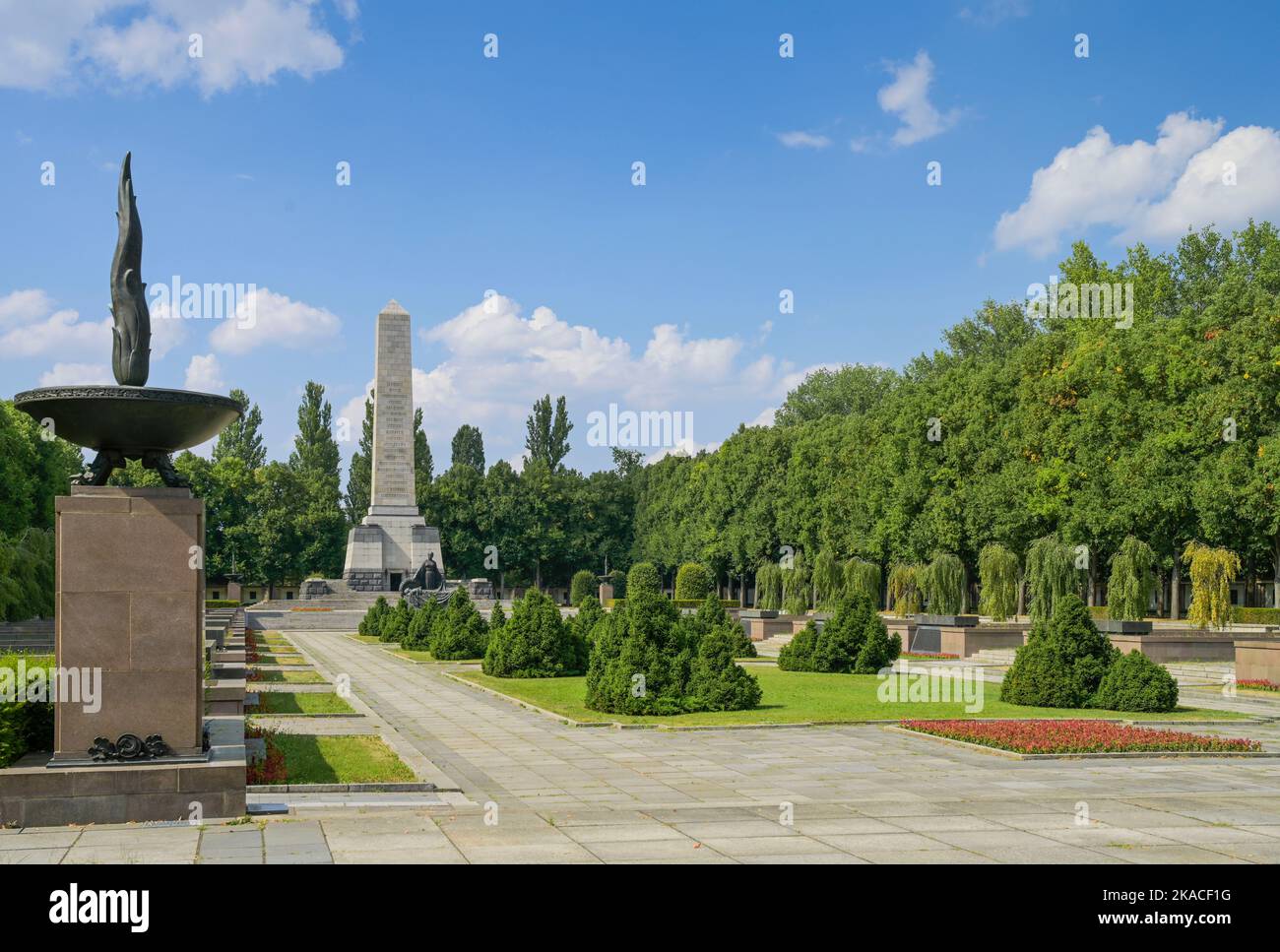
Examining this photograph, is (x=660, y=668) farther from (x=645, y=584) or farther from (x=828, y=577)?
(x=828, y=577)

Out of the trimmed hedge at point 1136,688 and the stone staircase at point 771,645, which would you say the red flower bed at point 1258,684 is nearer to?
the trimmed hedge at point 1136,688

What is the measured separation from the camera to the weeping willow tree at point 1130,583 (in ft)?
110

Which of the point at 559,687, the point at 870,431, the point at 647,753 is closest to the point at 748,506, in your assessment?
the point at 870,431

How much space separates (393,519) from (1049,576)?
37.2 meters

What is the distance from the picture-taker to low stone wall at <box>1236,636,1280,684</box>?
22.6 meters

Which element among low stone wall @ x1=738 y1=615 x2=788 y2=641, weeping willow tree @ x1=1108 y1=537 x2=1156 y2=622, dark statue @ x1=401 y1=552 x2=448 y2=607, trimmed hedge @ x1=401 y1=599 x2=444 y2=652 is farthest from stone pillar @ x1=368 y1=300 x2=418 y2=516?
weeping willow tree @ x1=1108 y1=537 x2=1156 y2=622

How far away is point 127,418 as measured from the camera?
9.27m

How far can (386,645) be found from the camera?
36562 millimetres

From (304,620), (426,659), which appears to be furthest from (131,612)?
(304,620)

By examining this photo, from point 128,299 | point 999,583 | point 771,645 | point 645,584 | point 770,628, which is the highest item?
point 128,299
